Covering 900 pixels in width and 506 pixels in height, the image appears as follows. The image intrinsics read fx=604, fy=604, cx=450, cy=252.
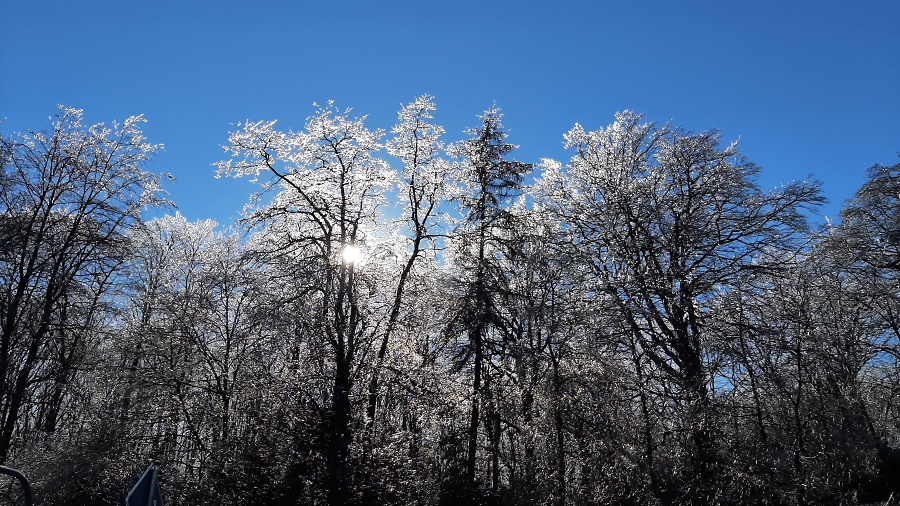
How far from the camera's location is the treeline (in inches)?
503

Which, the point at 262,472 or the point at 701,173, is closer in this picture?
the point at 262,472

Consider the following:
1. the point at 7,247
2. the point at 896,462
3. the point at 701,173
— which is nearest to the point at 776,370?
the point at 701,173

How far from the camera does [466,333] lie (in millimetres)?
18047

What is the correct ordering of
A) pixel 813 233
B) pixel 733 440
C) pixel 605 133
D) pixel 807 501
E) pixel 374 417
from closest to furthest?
pixel 807 501 < pixel 733 440 < pixel 374 417 < pixel 813 233 < pixel 605 133

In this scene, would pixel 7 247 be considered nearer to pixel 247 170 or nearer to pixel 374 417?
pixel 247 170

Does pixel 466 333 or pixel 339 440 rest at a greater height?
pixel 466 333

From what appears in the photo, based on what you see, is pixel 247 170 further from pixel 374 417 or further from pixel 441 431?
pixel 441 431

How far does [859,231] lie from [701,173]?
7785 millimetres

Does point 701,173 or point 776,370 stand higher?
point 701,173

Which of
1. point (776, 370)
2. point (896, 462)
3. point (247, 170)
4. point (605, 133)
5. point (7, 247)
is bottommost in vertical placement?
point (896, 462)

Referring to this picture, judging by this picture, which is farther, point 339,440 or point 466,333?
point 466,333

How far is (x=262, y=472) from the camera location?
12.2m

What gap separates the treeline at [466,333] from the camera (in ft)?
41.9

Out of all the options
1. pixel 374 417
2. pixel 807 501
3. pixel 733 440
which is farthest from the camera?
pixel 374 417
